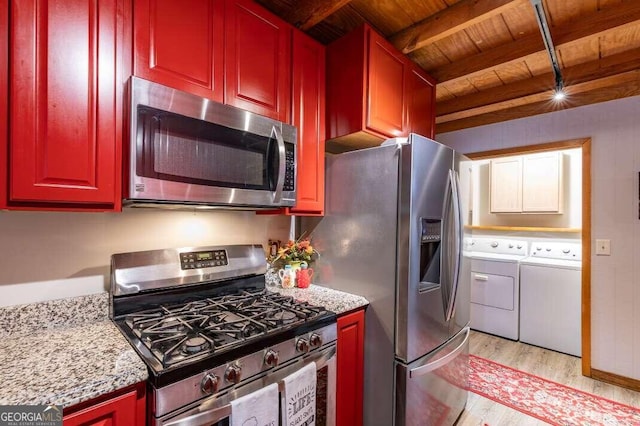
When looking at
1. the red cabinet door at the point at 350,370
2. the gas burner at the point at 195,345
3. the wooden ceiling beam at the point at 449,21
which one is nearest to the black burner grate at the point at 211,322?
the gas burner at the point at 195,345

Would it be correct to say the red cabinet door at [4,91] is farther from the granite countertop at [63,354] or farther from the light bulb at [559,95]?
the light bulb at [559,95]

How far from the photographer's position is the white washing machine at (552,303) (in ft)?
9.80

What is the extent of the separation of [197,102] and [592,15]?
7.18 ft

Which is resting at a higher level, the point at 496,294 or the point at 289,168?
the point at 289,168

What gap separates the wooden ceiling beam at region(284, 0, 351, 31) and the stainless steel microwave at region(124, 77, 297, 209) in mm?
607

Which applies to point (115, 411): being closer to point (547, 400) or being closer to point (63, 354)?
point (63, 354)

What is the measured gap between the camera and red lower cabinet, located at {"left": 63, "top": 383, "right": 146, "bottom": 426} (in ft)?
2.65

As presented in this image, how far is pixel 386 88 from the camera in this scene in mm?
1877

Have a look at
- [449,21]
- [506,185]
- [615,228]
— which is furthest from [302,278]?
[506,185]

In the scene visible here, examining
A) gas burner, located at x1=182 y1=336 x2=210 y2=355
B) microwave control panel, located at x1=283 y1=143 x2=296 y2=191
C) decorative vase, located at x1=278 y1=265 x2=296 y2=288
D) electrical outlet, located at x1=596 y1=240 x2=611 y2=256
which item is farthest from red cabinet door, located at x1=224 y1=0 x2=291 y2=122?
electrical outlet, located at x1=596 y1=240 x2=611 y2=256

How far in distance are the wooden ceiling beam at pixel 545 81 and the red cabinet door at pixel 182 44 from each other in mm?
2330

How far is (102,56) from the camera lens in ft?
3.54

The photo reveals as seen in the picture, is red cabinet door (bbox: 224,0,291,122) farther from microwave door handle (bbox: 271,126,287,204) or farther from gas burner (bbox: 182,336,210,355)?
gas burner (bbox: 182,336,210,355)

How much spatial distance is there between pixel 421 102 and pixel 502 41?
0.61 meters
